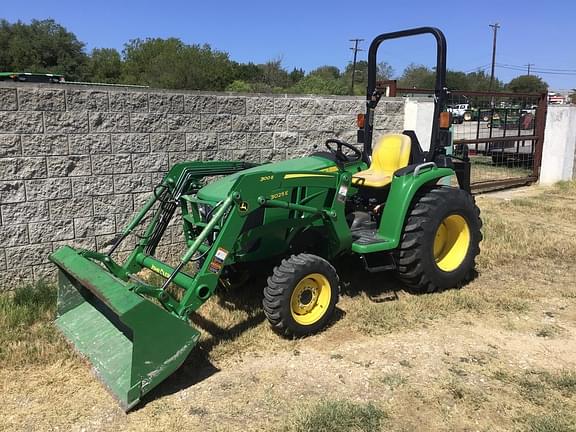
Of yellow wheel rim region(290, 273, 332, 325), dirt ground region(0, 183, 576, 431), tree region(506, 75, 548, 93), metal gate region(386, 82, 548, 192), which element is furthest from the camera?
tree region(506, 75, 548, 93)

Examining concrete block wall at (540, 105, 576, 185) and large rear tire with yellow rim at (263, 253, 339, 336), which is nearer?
large rear tire with yellow rim at (263, 253, 339, 336)

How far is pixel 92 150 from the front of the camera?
17.0 ft

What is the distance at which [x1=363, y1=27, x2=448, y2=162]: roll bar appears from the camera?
15.5ft

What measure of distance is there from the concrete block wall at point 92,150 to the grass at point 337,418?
10.2ft

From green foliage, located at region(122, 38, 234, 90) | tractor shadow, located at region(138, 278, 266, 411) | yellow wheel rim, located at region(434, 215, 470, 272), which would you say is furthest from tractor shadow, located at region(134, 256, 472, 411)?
green foliage, located at region(122, 38, 234, 90)

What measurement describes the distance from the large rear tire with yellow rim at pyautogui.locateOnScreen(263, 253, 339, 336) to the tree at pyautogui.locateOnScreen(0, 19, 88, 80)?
5352 centimetres

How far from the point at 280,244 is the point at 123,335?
1.37 meters

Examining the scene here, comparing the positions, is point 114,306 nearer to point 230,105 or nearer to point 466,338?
point 466,338

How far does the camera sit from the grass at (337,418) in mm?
2961

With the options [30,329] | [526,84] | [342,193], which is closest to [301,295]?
[342,193]

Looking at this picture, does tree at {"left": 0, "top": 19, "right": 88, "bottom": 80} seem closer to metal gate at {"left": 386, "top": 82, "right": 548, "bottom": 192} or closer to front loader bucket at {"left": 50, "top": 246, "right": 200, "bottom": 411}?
metal gate at {"left": 386, "top": 82, "right": 548, "bottom": 192}

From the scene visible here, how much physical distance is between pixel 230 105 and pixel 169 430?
3.89 meters

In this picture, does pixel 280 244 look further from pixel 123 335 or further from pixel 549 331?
pixel 549 331

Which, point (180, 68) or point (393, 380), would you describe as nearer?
point (393, 380)
